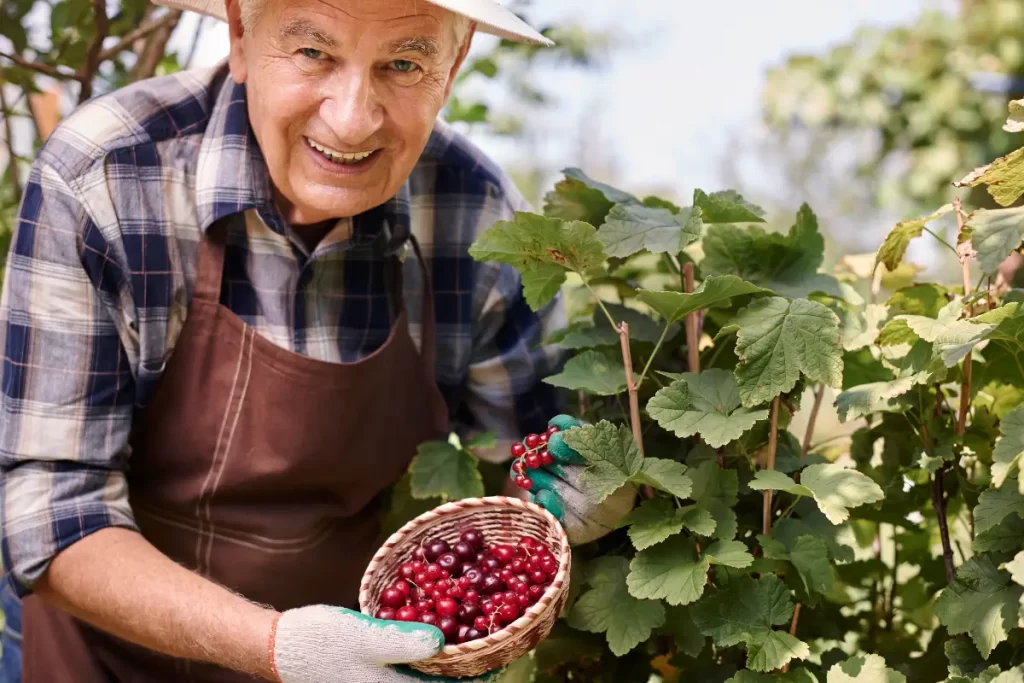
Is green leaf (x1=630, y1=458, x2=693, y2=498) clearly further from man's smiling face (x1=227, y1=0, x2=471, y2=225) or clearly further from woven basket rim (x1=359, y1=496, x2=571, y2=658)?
man's smiling face (x1=227, y1=0, x2=471, y2=225)

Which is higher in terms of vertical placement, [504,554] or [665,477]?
[665,477]

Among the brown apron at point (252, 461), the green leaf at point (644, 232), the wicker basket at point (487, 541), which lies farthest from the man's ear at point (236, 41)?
the wicker basket at point (487, 541)

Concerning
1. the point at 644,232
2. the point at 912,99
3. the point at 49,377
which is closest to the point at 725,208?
the point at 644,232

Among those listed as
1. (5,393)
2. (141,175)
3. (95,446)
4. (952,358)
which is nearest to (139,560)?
(95,446)

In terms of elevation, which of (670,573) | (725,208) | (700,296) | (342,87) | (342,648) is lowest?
(342,648)

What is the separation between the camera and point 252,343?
166 centimetres

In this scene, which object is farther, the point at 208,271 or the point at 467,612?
the point at 208,271

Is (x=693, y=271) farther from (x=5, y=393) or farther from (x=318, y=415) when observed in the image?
(x=5, y=393)

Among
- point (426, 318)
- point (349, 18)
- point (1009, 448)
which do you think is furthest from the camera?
point (426, 318)

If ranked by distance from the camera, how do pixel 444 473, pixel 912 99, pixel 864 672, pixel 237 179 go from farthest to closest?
pixel 912 99, pixel 444 473, pixel 237 179, pixel 864 672

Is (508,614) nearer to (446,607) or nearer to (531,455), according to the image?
(446,607)

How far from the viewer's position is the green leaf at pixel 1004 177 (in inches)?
48.9

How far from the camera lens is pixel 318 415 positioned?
1.69 metres

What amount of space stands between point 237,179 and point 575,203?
54 cm
